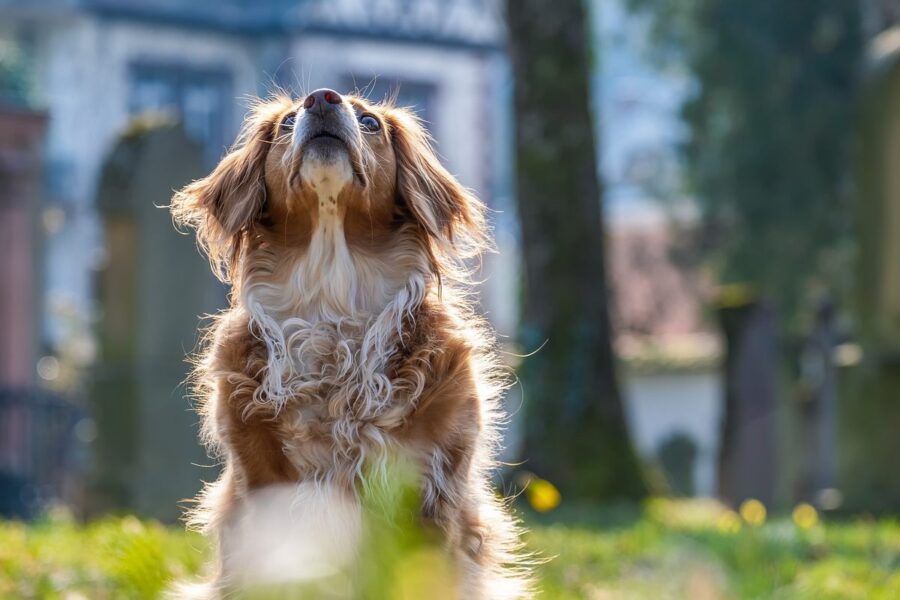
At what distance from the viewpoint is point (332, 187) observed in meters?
5.07

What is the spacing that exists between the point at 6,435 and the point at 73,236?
24220 millimetres

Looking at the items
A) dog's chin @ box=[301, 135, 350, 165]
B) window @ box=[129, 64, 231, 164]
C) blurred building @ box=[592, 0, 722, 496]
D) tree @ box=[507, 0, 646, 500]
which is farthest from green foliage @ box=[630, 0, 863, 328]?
window @ box=[129, 64, 231, 164]

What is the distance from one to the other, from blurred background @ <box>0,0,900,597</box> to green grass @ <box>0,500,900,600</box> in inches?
12.0

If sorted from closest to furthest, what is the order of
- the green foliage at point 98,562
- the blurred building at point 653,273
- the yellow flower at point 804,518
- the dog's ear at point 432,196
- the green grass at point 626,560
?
the dog's ear at point 432,196 < the green foliage at point 98,562 < the green grass at point 626,560 < the yellow flower at point 804,518 < the blurred building at point 653,273

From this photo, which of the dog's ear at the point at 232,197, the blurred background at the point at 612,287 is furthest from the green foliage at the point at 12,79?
the dog's ear at the point at 232,197

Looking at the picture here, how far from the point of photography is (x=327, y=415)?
15.7 feet

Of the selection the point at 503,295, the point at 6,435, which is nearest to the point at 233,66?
the point at 503,295

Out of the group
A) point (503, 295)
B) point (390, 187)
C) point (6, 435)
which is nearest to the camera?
point (390, 187)

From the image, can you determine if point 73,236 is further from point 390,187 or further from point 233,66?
point 390,187

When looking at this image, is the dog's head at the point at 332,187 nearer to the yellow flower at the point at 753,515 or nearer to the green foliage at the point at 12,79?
the yellow flower at the point at 753,515

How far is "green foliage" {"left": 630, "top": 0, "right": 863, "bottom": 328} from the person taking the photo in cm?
2191

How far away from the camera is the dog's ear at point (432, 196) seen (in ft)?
17.2

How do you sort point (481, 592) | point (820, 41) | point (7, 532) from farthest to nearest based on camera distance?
point (820, 41) → point (7, 532) → point (481, 592)

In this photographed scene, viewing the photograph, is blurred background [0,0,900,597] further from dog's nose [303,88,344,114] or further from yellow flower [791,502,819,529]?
dog's nose [303,88,344,114]
